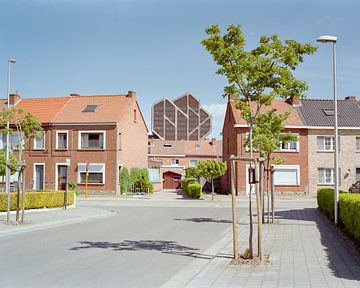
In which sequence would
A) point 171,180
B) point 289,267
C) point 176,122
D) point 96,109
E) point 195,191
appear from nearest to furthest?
point 289,267
point 195,191
point 96,109
point 171,180
point 176,122

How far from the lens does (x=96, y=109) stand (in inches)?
1729

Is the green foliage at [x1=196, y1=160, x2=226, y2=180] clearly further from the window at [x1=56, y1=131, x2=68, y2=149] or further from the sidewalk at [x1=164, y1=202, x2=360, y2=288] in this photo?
the sidewalk at [x1=164, y1=202, x2=360, y2=288]

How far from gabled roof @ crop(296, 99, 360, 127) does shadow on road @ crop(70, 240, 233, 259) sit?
31.8 metres

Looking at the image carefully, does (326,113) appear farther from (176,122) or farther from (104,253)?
(176,122)

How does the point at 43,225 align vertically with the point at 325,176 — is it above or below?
below

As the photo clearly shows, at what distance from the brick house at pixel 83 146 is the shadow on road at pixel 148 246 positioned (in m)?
27.7

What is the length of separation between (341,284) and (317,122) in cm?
3644

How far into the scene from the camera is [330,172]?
4191 centimetres

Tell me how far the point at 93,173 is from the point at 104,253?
3059 centimetres

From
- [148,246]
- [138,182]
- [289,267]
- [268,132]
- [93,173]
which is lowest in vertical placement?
[148,246]

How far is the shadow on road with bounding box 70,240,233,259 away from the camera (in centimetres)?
1138

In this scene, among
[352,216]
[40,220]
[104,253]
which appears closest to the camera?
[104,253]

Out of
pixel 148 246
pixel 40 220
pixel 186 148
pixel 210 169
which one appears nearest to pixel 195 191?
pixel 210 169

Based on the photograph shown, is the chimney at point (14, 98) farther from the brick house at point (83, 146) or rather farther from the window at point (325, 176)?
the window at point (325, 176)
